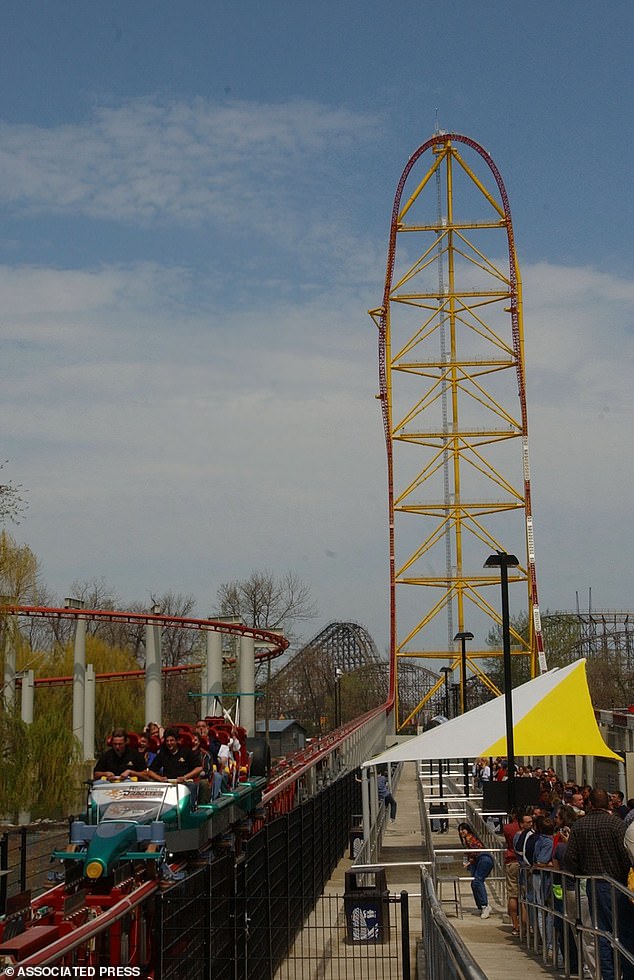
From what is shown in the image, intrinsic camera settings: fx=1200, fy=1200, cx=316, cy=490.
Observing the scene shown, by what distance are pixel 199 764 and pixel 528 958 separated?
354cm

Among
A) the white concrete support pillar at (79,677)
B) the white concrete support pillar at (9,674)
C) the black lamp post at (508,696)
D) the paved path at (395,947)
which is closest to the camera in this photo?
the paved path at (395,947)

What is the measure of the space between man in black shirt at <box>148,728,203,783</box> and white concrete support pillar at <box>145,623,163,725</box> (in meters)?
25.0

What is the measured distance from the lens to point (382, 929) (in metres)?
12.1

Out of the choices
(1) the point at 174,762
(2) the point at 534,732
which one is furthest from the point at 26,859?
(2) the point at 534,732

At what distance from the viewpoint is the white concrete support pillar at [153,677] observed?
120 ft

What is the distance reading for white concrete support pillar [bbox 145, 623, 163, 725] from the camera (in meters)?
36.4

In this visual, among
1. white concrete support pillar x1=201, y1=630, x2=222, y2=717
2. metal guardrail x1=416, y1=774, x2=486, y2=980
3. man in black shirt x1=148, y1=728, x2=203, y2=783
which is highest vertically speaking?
white concrete support pillar x1=201, y1=630, x2=222, y2=717

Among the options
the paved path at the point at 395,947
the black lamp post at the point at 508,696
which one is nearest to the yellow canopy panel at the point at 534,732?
the black lamp post at the point at 508,696

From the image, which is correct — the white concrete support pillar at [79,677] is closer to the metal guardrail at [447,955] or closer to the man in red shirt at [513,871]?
the man in red shirt at [513,871]

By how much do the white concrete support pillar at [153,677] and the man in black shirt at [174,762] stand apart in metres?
25.0

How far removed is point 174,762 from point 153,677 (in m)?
25.5

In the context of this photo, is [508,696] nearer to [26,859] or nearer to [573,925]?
[26,859]

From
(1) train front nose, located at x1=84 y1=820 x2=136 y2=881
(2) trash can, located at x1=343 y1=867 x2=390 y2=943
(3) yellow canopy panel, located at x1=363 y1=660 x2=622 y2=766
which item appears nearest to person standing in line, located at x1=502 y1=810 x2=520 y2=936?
(2) trash can, located at x1=343 y1=867 x2=390 y2=943

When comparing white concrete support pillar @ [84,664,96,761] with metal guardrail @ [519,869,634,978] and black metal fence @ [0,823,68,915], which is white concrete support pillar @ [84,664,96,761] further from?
metal guardrail @ [519,869,634,978]
